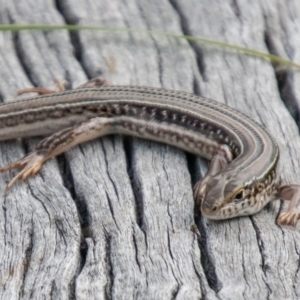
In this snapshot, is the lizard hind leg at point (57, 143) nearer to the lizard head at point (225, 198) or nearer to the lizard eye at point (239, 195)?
the lizard head at point (225, 198)

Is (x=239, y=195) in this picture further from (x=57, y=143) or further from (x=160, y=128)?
(x=57, y=143)

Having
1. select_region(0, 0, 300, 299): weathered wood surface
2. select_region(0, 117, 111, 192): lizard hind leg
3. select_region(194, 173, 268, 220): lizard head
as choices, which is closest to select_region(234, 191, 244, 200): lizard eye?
select_region(194, 173, 268, 220): lizard head

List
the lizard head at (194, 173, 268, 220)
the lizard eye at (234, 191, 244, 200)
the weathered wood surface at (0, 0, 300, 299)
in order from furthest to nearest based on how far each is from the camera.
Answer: the lizard eye at (234, 191, 244, 200) → the lizard head at (194, 173, 268, 220) → the weathered wood surface at (0, 0, 300, 299)

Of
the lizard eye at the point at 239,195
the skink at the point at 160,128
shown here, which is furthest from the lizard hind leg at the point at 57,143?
the lizard eye at the point at 239,195

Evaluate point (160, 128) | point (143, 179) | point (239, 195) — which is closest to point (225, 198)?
point (239, 195)

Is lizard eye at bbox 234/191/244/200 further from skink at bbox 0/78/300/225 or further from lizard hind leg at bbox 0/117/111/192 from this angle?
lizard hind leg at bbox 0/117/111/192

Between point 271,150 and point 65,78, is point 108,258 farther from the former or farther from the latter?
point 65,78
